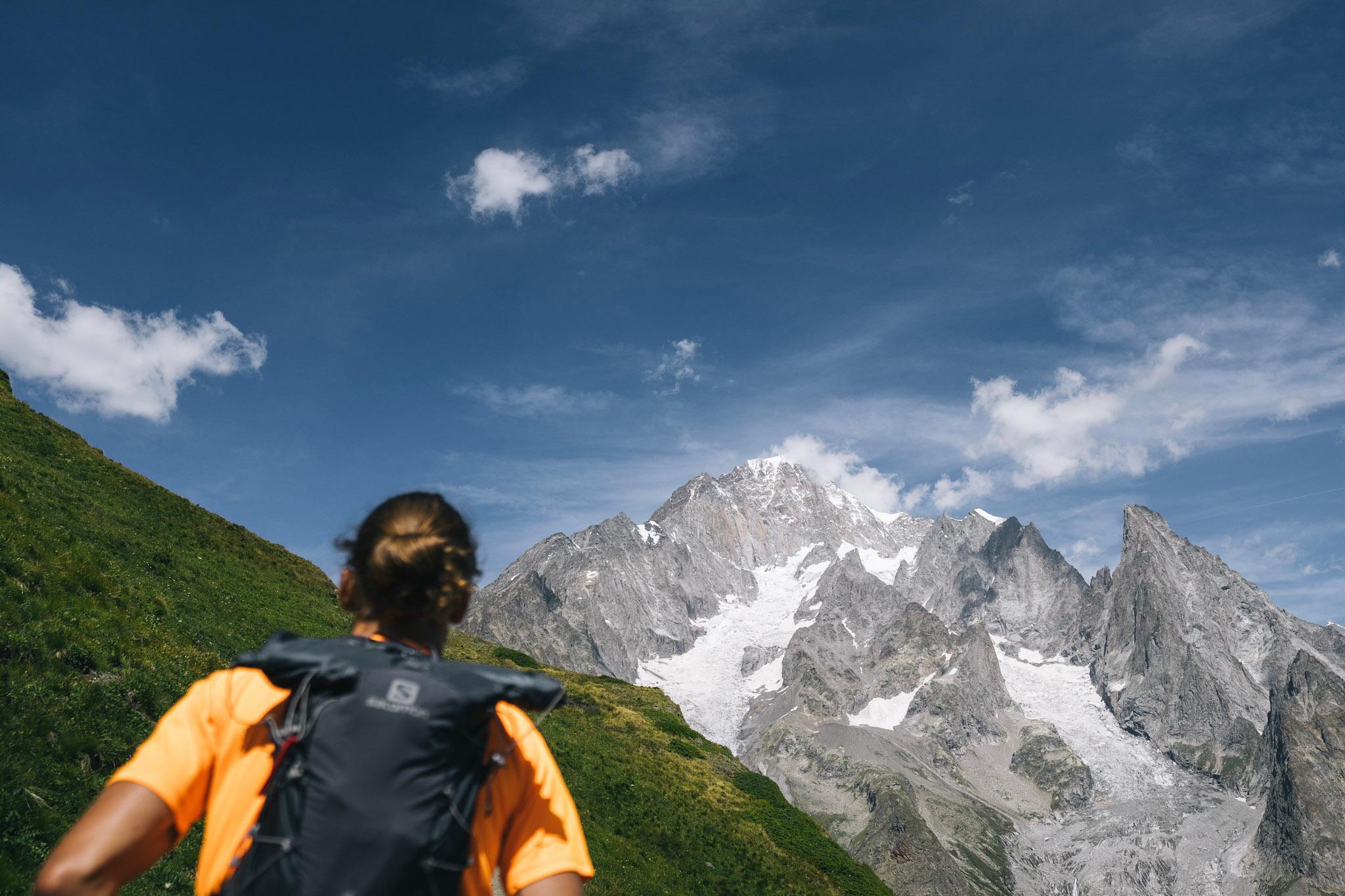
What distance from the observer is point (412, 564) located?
3.97m

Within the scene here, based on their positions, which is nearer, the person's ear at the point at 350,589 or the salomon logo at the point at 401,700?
the salomon logo at the point at 401,700

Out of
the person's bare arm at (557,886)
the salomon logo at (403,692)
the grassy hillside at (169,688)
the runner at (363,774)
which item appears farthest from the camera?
the grassy hillside at (169,688)

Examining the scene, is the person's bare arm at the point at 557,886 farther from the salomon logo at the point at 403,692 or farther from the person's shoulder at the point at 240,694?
the person's shoulder at the point at 240,694

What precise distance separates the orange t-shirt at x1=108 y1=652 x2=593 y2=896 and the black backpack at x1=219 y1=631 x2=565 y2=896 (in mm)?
145

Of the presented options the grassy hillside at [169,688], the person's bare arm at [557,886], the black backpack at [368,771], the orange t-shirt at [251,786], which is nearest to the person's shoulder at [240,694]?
the orange t-shirt at [251,786]

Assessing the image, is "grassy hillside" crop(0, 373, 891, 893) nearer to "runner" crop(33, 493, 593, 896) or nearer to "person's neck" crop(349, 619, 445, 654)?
"runner" crop(33, 493, 593, 896)

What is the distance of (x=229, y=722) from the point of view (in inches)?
143

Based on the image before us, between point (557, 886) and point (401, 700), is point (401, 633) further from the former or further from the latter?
point (557, 886)

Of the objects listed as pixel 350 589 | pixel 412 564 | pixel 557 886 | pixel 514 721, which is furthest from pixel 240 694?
pixel 557 886

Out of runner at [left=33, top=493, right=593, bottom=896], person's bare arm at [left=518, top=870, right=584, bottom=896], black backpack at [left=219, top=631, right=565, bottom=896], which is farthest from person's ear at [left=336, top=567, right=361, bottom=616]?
person's bare arm at [left=518, top=870, right=584, bottom=896]

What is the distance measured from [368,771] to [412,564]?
99cm

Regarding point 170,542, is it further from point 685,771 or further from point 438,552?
point 438,552

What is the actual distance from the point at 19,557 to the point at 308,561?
2771cm

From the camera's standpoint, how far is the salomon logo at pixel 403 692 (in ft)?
11.7
